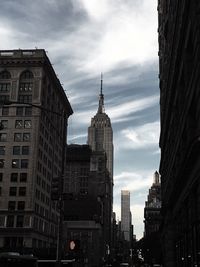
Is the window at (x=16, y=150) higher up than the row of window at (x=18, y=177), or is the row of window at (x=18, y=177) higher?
the window at (x=16, y=150)

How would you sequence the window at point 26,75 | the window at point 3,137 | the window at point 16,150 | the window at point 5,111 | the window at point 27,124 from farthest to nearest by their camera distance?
1. the window at point 26,75
2. the window at point 5,111
3. the window at point 27,124
4. the window at point 3,137
5. the window at point 16,150

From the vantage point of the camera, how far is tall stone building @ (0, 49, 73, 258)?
101 metres

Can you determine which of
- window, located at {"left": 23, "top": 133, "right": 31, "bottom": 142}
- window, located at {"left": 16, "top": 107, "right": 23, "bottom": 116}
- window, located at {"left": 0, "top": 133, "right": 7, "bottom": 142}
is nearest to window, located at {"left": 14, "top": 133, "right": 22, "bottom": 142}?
window, located at {"left": 23, "top": 133, "right": 31, "bottom": 142}

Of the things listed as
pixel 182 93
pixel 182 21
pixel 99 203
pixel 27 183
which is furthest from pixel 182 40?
pixel 99 203

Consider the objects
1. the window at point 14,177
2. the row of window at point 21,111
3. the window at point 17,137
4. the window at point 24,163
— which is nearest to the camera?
the window at point 14,177

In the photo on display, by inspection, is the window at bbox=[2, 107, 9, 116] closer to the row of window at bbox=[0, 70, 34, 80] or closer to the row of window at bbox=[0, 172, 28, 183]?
the row of window at bbox=[0, 70, 34, 80]

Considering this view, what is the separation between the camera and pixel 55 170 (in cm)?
12812

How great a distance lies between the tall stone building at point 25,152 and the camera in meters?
101

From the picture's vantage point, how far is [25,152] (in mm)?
106188

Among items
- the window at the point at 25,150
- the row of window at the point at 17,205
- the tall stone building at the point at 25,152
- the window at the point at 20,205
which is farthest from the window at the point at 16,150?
the window at the point at 20,205

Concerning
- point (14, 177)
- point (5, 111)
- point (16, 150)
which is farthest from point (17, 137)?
point (14, 177)

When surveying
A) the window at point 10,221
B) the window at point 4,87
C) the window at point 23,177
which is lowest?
the window at point 10,221

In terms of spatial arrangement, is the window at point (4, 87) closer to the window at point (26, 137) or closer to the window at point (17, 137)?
the window at point (17, 137)

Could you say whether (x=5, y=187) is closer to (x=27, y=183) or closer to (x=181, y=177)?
(x=27, y=183)
